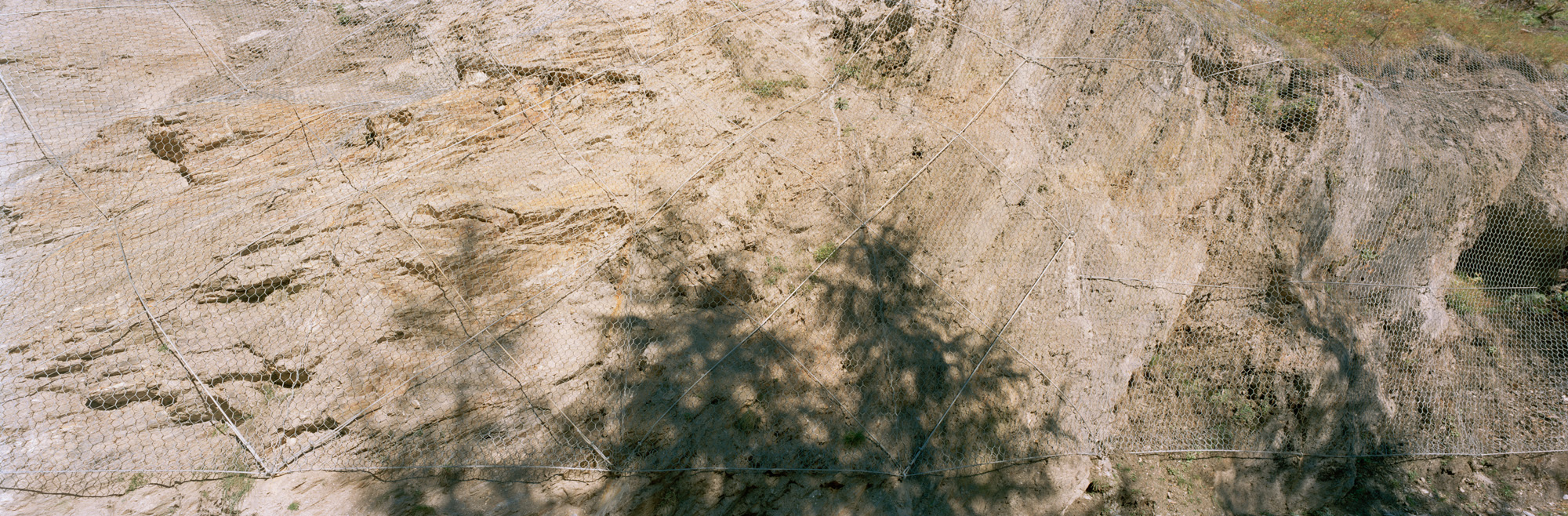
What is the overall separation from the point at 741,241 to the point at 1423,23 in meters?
6.58

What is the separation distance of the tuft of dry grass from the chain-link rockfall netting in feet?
1.20

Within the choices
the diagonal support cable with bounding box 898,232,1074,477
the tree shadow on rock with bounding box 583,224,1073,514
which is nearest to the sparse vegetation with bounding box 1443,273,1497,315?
the diagonal support cable with bounding box 898,232,1074,477

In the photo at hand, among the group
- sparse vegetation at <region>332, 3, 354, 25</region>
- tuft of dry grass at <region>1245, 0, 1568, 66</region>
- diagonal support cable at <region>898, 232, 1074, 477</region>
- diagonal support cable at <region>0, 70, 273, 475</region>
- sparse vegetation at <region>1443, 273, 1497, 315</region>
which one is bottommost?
sparse vegetation at <region>1443, 273, 1497, 315</region>

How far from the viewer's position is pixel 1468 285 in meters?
4.95

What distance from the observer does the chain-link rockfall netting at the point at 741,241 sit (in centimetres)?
329

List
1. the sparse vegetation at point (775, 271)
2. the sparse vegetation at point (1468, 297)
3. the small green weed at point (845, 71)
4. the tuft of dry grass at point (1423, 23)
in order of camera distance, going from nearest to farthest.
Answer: the sparse vegetation at point (775, 271), the small green weed at point (845, 71), the sparse vegetation at point (1468, 297), the tuft of dry grass at point (1423, 23)

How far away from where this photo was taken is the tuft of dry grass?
5102 millimetres

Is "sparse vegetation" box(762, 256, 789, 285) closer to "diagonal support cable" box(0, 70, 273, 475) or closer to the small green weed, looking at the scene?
the small green weed

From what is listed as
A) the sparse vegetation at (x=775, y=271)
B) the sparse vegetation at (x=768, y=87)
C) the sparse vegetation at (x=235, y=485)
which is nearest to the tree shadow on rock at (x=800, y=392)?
the sparse vegetation at (x=775, y=271)

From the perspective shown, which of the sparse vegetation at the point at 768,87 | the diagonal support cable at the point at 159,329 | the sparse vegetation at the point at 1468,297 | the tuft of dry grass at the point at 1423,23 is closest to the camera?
the diagonal support cable at the point at 159,329

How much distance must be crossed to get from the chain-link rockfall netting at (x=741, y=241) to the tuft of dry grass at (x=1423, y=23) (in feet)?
1.20

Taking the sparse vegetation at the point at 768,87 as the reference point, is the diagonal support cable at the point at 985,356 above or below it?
below

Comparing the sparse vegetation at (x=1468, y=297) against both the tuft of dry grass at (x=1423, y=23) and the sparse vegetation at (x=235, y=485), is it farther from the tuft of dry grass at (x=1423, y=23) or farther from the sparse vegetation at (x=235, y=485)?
the sparse vegetation at (x=235, y=485)

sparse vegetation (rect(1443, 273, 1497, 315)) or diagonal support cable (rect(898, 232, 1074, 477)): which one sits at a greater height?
diagonal support cable (rect(898, 232, 1074, 477))
